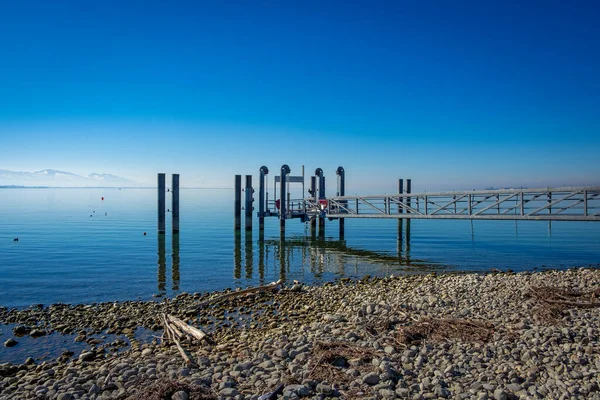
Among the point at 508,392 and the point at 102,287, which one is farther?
the point at 102,287

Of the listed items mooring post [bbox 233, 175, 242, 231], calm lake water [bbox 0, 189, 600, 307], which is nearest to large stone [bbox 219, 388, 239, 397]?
calm lake water [bbox 0, 189, 600, 307]

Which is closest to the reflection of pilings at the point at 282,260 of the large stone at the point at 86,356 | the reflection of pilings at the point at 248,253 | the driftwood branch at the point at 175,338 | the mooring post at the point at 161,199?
the reflection of pilings at the point at 248,253

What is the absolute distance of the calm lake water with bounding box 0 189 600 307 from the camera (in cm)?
1608

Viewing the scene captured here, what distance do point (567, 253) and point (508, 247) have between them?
11.0 ft

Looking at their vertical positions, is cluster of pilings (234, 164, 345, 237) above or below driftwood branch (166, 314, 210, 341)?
above

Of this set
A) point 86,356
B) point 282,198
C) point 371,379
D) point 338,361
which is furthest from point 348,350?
point 282,198

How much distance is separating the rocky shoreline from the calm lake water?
417 cm

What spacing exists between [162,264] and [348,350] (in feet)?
49.0

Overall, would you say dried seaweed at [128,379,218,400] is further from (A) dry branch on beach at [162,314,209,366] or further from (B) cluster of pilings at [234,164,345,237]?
(B) cluster of pilings at [234,164,345,237]

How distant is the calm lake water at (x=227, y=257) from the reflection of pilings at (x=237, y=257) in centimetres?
5

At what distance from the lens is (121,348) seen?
9.30 metres

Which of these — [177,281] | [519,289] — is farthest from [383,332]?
[177,281]

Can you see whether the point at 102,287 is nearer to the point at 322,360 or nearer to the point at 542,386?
the point at 322,360

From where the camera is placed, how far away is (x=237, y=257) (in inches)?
881
